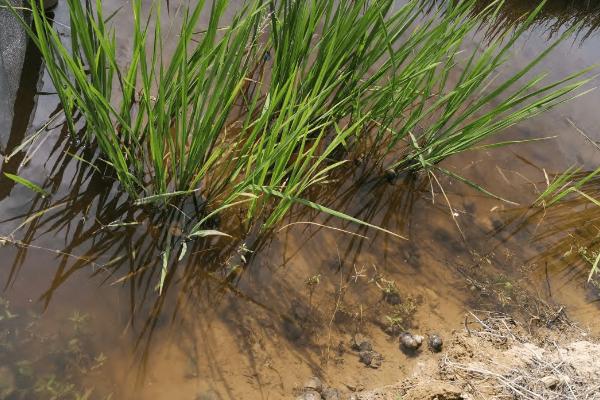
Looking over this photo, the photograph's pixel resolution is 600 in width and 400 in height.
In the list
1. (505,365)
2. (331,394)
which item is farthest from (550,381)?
(331,394)

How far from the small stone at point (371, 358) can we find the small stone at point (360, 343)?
0.7 inches

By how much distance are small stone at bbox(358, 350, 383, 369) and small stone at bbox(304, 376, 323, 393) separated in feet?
0.61

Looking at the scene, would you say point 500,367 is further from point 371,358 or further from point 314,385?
point 314,385

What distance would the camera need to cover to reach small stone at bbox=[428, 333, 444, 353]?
1927 mm

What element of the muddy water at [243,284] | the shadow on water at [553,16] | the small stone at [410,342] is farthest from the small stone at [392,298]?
the shadow on water at [553,16]

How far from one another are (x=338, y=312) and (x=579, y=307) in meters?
1.06

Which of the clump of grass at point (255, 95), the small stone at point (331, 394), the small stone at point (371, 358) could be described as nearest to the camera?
the clump of grass at point (255, 95)

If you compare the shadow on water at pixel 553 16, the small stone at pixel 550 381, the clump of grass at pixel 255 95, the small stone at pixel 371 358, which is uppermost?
the shadow on water at pixel 553 16

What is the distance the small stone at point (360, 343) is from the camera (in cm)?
187

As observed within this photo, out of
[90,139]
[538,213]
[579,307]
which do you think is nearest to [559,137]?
[538,213]

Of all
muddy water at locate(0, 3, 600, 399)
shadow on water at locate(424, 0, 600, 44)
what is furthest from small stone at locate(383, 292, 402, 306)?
shadow on water at locate(424, 0, 600, 44)

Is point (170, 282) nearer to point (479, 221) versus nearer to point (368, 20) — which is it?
point (368, 20)

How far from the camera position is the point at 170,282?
6.20ft

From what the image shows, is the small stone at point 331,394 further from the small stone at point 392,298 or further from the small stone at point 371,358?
the small stone at point 392,298
